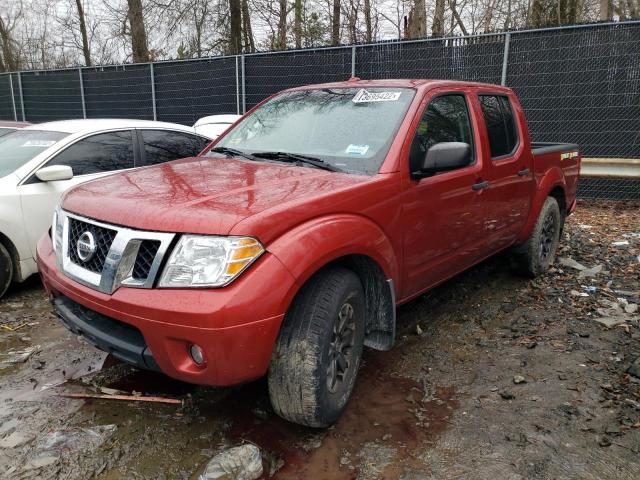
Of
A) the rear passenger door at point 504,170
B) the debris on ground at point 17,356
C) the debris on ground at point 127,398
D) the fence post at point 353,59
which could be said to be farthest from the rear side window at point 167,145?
the fence post at point 353,59

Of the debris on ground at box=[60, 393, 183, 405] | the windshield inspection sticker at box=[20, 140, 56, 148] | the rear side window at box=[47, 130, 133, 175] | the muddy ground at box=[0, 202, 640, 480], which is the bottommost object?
the muddy ground at box=[0, 202, 640, 480]

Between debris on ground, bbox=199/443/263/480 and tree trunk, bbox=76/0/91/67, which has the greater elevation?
tree trunk, bbox=76/0/91/67

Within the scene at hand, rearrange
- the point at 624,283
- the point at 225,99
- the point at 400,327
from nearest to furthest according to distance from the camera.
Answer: the point at 400,327
the point at 624,283
the point at 225,99

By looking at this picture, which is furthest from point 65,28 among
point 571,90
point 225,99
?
point 571,90

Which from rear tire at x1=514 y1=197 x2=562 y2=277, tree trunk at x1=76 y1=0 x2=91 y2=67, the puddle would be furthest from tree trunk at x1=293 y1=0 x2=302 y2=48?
the puddle

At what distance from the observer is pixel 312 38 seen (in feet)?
71.6

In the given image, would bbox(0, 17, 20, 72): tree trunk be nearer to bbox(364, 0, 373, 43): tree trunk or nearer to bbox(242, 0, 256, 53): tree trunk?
bbox(242, 0, 256, 53): tree trunk

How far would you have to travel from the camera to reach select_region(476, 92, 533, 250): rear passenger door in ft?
13.3

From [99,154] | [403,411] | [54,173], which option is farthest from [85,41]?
[403,411]

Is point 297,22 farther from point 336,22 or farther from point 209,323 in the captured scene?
point 209,323

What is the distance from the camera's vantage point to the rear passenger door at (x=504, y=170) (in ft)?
13.3

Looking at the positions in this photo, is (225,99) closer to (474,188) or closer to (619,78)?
(619,78)

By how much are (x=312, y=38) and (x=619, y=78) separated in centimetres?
1584

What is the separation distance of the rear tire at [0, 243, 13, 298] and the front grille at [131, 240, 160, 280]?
8.93 ft
